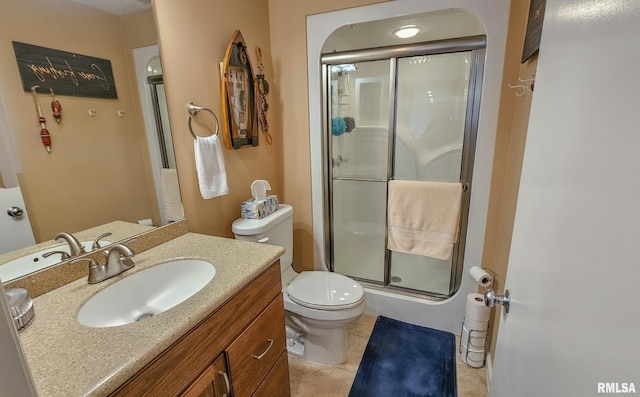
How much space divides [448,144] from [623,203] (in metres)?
1.72

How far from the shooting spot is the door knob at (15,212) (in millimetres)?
838

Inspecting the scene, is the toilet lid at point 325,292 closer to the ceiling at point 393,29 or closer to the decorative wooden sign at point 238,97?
the decorative wooden sign at point 238,97

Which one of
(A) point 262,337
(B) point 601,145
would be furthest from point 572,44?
(A) point 262,337

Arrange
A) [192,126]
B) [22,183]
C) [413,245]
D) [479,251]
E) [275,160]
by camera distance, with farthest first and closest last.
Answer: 1. [275,160]
2. [413,245]
3. [479,251]
4. [192,126]
5. [22,183]

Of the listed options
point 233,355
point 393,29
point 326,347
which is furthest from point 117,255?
point 393,29

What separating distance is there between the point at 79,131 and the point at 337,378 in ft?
5.44

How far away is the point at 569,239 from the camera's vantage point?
470mm

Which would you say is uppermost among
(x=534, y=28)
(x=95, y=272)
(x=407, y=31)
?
(x=407, y=31)

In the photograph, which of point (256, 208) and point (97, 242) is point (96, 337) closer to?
point (97, 242)

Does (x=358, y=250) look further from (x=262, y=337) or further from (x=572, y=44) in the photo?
(x=572, y=44)

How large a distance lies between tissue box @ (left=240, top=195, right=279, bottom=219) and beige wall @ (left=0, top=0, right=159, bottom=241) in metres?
0.48

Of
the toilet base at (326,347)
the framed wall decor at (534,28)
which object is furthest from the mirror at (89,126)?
the framed wall decor at (534,28)

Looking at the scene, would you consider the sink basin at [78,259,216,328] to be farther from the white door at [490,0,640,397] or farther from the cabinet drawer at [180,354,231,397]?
the white door at [490,0,640,397]

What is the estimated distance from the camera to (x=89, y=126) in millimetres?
989
